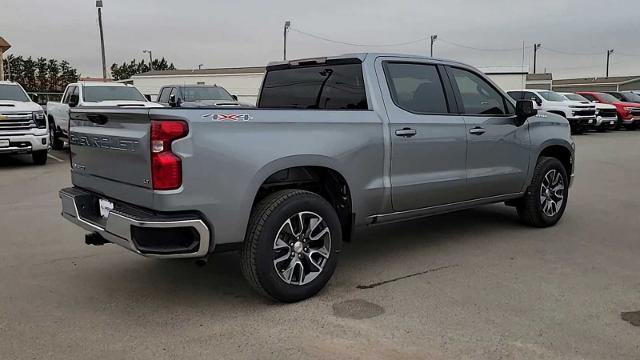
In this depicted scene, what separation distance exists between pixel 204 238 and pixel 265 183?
0.71 m

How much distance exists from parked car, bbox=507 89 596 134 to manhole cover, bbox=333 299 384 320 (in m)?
19.7

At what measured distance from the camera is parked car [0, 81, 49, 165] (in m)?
12.1

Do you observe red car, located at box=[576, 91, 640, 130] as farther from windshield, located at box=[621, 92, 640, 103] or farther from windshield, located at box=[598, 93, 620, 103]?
windshield, located at box=[621, 92, 640, 103]

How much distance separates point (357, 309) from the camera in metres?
4.23

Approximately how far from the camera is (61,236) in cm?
640

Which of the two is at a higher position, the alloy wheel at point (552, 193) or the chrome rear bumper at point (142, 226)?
the chrome rear bumper at point (142, 226)

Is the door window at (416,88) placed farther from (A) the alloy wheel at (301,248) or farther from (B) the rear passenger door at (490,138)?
(A) the alloy wheel at (301,248)

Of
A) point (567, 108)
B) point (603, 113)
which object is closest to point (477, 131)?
point (567, 108)

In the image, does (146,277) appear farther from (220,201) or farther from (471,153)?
(471,153)

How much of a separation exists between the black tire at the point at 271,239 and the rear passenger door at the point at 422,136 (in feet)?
3.15

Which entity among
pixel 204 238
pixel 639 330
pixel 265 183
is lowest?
pixel 639 330

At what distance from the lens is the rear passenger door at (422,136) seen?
498 cm

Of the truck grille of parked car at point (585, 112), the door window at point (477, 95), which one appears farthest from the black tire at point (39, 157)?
the truck grille of parked car at point (585, 112)

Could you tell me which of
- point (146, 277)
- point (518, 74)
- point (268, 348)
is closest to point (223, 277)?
point (146, 277)
